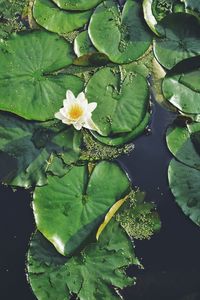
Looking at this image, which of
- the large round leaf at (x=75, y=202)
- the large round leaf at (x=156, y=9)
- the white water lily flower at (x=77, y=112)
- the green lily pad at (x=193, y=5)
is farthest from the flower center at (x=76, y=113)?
the green lily pad at (x=193, y=5)

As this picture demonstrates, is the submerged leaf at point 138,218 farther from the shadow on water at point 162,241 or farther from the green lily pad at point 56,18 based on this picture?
the green lily pad at point 56,18

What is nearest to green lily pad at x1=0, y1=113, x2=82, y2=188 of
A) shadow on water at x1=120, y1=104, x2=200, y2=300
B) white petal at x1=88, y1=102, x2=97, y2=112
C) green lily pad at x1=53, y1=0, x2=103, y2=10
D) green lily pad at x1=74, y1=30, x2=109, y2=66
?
white petal at x1=88, y1=102, x2=97, y2=112

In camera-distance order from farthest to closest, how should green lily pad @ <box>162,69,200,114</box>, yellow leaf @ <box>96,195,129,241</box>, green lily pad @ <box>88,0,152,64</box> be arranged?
green lily pad @ <box>88,0,152,64</box> → green lily pad @ <box>162,69,200,114</box> → yellow leaf @ <box>96,195,129,241</box>

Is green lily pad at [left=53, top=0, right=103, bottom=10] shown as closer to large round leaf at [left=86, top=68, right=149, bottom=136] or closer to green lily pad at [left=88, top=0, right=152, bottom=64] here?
green lily pad at [left=88, top=0, right=152, bottom=64]

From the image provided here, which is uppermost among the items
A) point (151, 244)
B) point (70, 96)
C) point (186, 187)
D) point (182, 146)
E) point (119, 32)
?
point (119, 32)

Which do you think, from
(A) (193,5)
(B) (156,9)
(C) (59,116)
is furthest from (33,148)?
(A) (193,5)

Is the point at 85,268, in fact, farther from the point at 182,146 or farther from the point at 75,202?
the point at 182,146

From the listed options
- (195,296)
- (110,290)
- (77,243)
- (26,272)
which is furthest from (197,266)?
(26,272)
